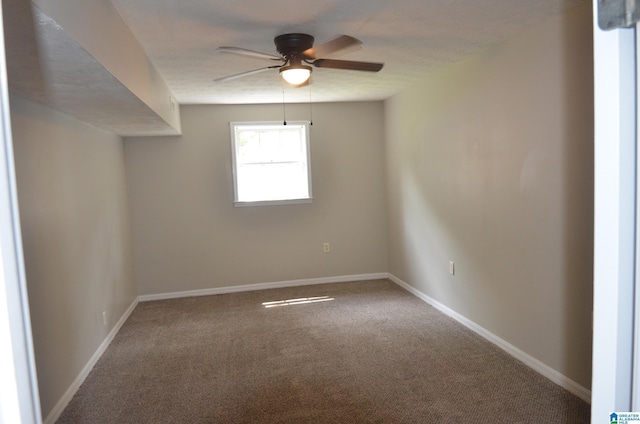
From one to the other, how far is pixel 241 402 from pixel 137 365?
1.11 m

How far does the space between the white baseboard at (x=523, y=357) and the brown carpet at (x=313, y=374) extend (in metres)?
0.05

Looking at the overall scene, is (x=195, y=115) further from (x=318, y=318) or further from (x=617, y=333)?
(x=617, y=333)

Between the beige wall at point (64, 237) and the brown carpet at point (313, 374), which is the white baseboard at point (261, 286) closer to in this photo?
the brown carpet at point (313, 374)

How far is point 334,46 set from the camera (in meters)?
2.47

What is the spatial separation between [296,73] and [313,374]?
81.0 inches

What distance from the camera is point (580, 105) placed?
241cm

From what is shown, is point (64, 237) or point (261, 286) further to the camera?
point (261, 286)

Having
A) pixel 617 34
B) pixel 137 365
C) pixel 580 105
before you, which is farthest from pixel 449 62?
pixel 137 365

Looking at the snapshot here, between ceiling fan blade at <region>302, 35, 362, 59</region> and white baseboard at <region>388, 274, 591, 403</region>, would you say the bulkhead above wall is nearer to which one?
ceiling fan blade at <region>302, 35, 362, 59</region>

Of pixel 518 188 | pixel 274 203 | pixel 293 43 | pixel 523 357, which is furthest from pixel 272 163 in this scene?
pixel 523 357

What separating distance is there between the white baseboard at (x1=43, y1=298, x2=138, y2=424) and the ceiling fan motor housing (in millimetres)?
2599

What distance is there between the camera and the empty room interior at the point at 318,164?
2340mm

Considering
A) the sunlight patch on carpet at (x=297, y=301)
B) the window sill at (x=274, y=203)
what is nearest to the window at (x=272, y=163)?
the window sill at (x=274, y=203)

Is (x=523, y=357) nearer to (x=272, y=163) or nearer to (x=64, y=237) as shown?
(x=64, y=237)
